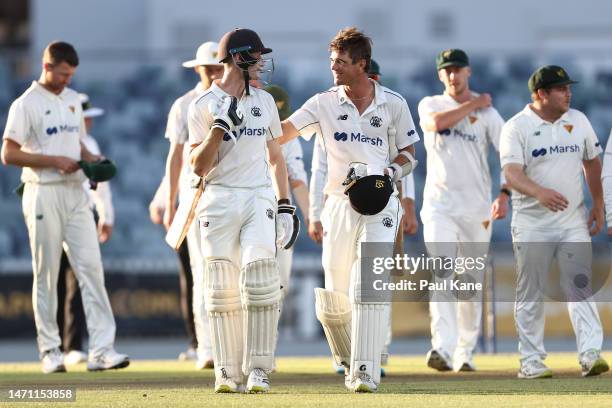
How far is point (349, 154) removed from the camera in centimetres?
829

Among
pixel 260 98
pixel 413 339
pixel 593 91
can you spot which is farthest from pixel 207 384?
pixel 593 91

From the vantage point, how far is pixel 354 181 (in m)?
7.90

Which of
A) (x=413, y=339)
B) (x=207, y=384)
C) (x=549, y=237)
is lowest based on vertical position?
(x=413, y=339)

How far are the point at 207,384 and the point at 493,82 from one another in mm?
15035

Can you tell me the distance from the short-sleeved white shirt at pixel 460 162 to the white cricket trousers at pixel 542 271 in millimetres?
813

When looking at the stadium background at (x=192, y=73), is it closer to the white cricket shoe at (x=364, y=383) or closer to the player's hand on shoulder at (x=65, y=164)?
the player's hand on shoulder at (x=65, y=164)

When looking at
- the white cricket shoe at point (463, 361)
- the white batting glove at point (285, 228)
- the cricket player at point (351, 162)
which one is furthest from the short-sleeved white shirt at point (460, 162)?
the white batting glove at point (285, 228)

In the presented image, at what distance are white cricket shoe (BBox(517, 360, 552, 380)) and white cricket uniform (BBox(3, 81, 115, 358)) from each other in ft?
10.4

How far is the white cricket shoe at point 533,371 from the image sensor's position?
951cm

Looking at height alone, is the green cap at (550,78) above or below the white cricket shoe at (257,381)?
above

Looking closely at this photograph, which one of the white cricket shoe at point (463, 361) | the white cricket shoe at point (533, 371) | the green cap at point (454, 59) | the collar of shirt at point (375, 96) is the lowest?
the white cricket shoe at point (463, 361)

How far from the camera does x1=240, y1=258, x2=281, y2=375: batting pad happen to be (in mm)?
7738

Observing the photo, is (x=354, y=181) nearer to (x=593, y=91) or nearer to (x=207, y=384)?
(x=207, y=384)

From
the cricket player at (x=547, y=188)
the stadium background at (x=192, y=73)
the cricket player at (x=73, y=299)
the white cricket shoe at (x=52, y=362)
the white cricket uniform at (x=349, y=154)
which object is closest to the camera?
the white cricket uniform at (x=349, y=154)
